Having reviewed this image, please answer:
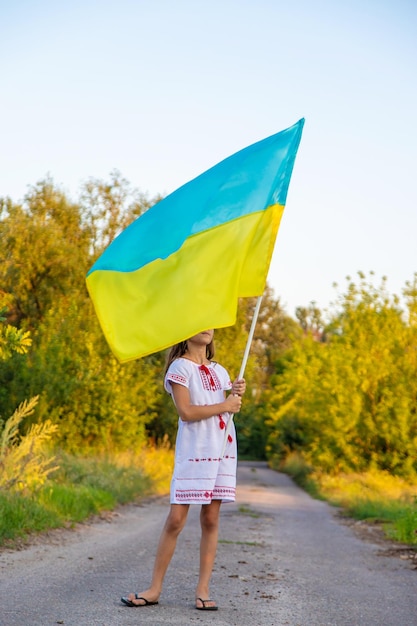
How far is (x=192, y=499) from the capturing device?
19.4ft

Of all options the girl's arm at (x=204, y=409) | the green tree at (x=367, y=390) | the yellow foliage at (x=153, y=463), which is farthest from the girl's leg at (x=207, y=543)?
the green tree at (x=367, y=390)

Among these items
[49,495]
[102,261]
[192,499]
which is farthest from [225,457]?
[49,495]

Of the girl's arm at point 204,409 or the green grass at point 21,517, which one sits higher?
the girl's arm at point 204,409

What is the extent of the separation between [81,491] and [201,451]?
9.03 m

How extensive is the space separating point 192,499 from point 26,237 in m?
23.9

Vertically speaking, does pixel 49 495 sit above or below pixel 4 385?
below

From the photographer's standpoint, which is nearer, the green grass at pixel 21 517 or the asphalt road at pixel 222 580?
the asphalt road at pixel 222 580

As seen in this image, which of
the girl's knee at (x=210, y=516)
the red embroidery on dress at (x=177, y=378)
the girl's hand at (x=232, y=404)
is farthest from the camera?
the girl's knee at (x=210, y=516)

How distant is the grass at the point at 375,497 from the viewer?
532 inches

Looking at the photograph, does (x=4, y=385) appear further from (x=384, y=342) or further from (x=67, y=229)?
(x=384, y=342)

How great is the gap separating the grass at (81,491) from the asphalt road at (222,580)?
351 mm

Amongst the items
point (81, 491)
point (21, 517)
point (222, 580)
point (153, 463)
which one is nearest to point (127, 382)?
point (153, 463)

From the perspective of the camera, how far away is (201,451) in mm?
5988

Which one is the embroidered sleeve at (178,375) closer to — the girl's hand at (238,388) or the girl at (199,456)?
the girl at (199,456)
